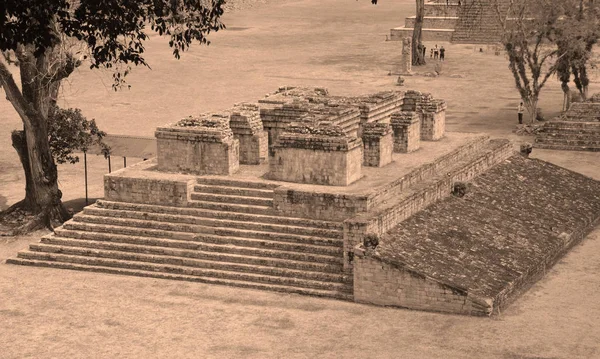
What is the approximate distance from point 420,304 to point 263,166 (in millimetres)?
7184

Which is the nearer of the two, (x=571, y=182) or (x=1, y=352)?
(x=1, y=352)

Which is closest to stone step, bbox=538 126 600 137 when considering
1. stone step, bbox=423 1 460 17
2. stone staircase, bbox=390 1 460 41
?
stone staircase, bbox=390 1 460 41

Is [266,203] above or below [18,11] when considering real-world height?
Result: below

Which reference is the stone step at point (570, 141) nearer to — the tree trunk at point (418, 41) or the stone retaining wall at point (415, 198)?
the stone retaining wall at point (415, 198)

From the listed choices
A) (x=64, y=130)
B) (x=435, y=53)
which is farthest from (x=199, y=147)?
(x=435, y=53)

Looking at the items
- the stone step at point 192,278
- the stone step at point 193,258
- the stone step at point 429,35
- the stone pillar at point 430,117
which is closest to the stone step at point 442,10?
the stone step at point 429,35

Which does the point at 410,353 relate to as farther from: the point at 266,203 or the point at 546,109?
the point at 546,109

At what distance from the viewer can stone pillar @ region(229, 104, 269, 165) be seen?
30.1 metres

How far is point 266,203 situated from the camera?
27.3m

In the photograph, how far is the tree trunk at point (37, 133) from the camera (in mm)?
30094

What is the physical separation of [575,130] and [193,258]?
18.2 metres

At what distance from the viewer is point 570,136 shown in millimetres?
40312

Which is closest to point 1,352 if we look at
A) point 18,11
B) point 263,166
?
point 18,11

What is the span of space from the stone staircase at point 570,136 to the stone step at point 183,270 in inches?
679
